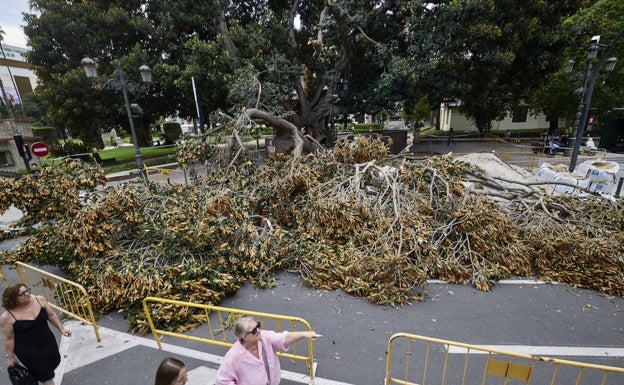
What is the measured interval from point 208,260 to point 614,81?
1093 inches

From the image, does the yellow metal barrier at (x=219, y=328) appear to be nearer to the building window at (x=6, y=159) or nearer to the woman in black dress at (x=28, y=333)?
the woman in black dress at (x=28, y=333)

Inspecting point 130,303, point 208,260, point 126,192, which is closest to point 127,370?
point 130,303

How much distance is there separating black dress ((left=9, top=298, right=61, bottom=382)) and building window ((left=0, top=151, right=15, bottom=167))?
2174 cm

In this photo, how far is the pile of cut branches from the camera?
16.5 ft

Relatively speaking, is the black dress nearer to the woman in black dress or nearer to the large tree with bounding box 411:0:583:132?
the woman in black dress

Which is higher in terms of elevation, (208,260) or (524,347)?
(208,260)

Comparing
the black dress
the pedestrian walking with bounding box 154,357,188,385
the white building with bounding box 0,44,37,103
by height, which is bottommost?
the black dress

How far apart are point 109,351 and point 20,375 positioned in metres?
1.16

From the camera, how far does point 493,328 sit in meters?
4.35

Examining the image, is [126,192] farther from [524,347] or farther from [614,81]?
[614,81]

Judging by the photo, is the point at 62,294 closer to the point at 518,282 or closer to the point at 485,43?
the point at 518,282

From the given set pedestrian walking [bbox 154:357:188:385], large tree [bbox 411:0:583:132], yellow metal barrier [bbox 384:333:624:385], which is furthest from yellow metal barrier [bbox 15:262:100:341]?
large tree [bbox 411:0:583:132]

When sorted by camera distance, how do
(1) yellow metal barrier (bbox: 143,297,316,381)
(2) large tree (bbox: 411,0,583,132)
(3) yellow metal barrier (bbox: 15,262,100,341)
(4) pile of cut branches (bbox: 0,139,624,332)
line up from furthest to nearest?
(2) large tree (bbox: 411,0,583,132) < (4) pile of cut branches (bbox: 0,139,624,332) < (3) yellow metal barrier (bbox: 15,262,100,341) < (1) yellow metal barrier (bbox: 143,297,316,381)

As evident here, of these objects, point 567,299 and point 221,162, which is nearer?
point 567,299
